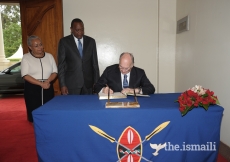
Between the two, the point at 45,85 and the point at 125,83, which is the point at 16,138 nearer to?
the point at 45,85

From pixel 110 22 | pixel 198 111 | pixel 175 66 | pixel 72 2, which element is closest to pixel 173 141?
pixel 198 111

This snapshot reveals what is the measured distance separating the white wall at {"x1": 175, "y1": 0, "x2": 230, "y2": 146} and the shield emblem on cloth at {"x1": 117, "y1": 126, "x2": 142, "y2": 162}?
Answer: 135 cm

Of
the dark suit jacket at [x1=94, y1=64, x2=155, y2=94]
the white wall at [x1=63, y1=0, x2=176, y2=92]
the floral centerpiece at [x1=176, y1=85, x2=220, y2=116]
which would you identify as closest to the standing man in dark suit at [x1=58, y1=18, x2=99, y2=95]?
the dark suit jacket at [x1=94, y1=64, x2=155, y2=94]

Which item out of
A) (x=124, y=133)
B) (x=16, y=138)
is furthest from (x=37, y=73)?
(x=124, y=133)

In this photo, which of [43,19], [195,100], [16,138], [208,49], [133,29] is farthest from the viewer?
[133,29]

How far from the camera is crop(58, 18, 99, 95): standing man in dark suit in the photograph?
270 centimetres

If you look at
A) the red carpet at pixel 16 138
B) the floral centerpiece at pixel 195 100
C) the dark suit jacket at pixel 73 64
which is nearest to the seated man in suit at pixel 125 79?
the dark suit jacket at pixel 73 64

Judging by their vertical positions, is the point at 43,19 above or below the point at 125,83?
above

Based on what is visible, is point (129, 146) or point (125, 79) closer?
point (129, 146)

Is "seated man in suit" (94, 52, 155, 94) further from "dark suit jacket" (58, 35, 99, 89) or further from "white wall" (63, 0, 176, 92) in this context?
"white wall" (63, 0, 176, 92)

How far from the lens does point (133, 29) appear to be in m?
4.01

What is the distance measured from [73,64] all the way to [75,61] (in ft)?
0.18

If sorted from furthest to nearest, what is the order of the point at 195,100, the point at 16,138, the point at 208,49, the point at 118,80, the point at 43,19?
the point at 43,19 < the point at 16,138 < the point at 208,49 < the point at 118,80 < the point at 195,100

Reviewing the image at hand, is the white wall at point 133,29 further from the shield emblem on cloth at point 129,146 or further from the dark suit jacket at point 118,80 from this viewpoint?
the shield emblem on cloth at point 129,146
